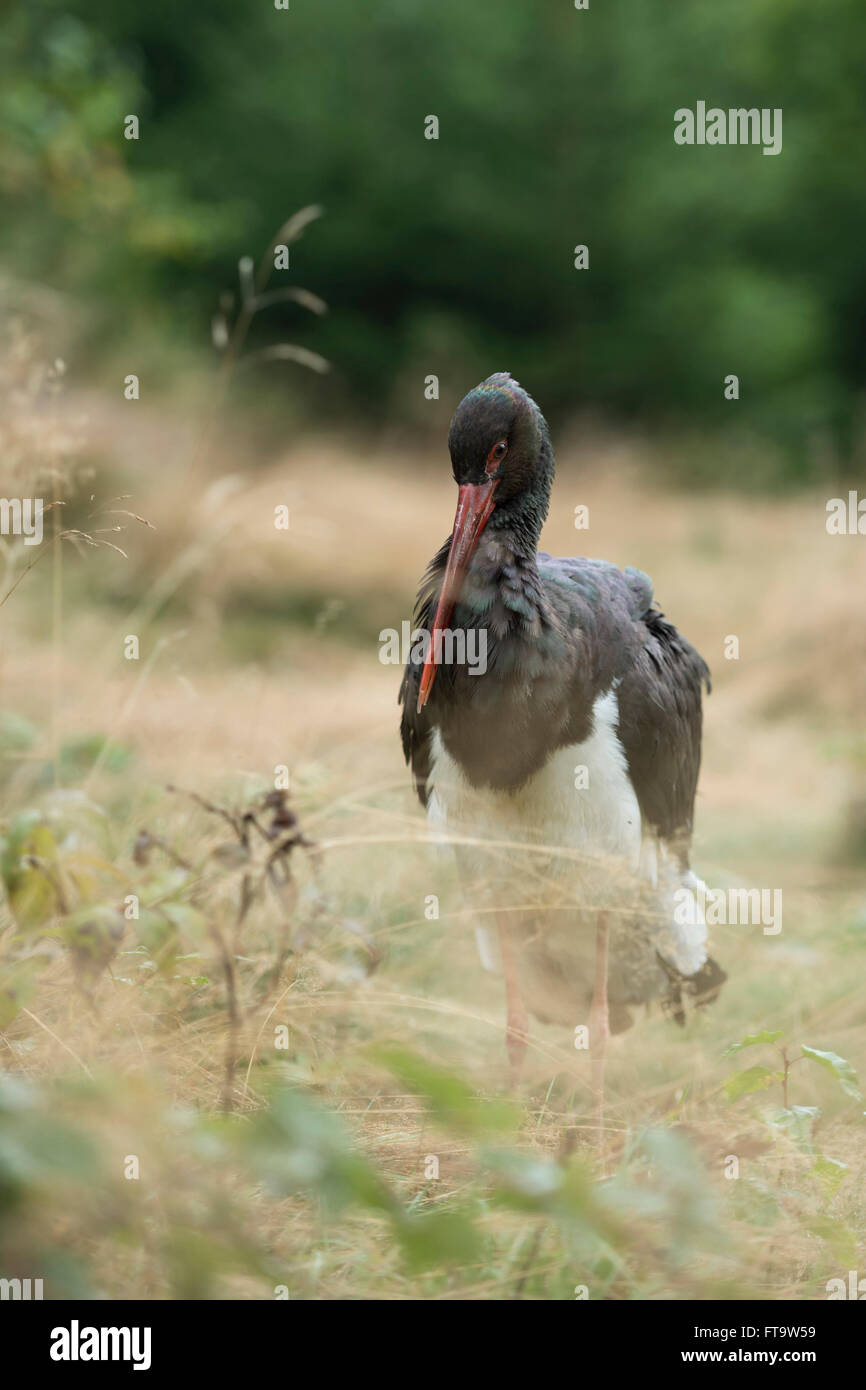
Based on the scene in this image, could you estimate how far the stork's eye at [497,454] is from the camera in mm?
3656

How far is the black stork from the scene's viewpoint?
139 inches

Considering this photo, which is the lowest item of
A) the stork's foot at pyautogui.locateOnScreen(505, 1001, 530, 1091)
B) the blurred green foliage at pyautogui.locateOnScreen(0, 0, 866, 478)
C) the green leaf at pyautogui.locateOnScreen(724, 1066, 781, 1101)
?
the green leaf at pyautogui.locateOnScreen(724, 1066, 781, 1101)

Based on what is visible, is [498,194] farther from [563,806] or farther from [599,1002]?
[563,806]

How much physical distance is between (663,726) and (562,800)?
438mm

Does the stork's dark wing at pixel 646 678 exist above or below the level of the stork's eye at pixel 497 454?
below

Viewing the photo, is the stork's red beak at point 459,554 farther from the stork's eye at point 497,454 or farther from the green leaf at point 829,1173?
the green leaf at point 829,1173

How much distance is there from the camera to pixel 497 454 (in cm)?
368

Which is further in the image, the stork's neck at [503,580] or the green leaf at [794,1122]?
the stork's neck at [503,580]

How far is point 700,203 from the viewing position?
17.1m

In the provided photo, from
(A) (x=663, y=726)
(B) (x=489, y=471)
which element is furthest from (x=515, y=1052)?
(B) (x=489, y=471)

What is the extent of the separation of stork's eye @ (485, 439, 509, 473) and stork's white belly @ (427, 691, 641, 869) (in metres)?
0.67

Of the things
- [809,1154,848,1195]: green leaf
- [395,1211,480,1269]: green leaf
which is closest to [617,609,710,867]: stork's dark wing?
[809,1154,848,1195]: green leaf

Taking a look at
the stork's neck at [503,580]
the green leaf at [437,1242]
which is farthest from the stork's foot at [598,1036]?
the green leaf at [437,1242]

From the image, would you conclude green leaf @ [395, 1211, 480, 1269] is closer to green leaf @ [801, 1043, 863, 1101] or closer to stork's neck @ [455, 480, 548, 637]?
green leaf @ [801, 1043, 863, 1101]
